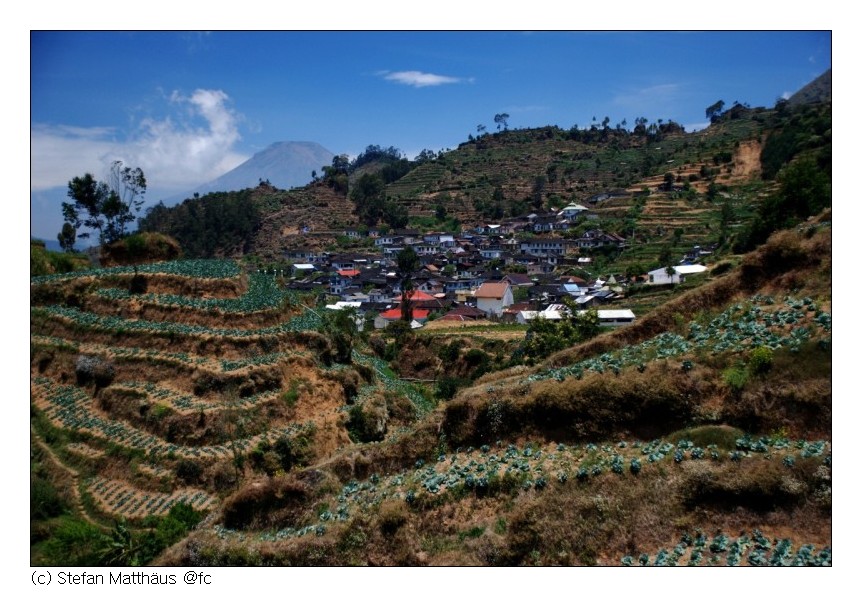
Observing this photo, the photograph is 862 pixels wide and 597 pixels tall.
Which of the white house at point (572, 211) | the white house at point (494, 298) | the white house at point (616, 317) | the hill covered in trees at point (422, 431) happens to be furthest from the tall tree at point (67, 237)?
the white house at point (572, 211)

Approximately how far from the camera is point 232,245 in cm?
9712

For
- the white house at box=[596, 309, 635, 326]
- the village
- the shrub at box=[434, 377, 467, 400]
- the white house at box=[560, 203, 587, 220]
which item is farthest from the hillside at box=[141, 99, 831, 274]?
the shrub at box=[434, 377, 467, 400]

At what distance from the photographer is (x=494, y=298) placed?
187ft

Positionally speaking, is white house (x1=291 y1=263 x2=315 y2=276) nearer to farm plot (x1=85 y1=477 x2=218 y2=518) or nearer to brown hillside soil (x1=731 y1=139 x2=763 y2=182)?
brown hillside soil (x1=731 y1=139 x2=763 y2=182)

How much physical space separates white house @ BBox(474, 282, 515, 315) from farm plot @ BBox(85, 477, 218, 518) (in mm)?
40100

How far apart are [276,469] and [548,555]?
1110 centimetres

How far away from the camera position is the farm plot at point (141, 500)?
1741 centimetres

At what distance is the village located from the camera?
2119 inches

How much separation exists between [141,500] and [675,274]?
4359 centimetres

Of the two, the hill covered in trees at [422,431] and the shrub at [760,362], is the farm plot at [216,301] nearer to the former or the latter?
the hill covered in trees at [422,431]

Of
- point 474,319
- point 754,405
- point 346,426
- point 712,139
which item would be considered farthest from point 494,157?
point 754,405

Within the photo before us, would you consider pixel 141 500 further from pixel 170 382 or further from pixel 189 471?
pixel 170 382

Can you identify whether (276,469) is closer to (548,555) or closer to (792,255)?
(548,555)

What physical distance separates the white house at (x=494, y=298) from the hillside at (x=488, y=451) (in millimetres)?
34225
